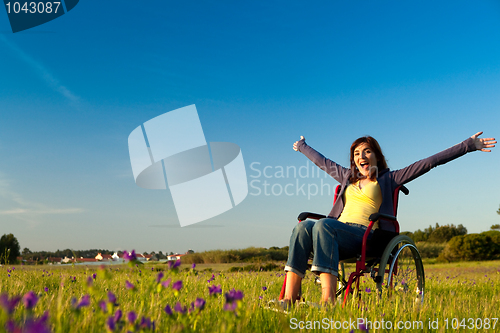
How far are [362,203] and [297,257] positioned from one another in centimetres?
107

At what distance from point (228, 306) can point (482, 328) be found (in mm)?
1876

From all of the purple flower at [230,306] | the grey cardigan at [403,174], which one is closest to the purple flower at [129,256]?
the purple flower at [230,306]

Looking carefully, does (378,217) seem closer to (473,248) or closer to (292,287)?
(292,287)

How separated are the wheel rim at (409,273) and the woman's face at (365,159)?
0.91 metres

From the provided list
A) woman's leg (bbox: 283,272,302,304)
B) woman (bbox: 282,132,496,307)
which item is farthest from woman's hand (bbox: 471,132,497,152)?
woman's leg (bbox: 283,272,302,304)

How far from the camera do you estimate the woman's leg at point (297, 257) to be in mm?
2848

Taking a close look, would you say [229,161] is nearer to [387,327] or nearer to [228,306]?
[387,327]

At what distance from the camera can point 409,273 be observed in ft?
11.6

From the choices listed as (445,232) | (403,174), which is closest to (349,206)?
(403,174)

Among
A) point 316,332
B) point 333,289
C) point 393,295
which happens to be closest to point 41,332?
point 316,332

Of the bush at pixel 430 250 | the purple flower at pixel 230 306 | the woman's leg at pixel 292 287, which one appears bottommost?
the bush at pixel 430 250

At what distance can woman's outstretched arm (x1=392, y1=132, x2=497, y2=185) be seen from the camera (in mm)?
3629

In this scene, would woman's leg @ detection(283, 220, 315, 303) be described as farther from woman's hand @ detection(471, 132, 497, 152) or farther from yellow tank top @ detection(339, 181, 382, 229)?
woman's hand @ detection(471, 132, 497, 152)

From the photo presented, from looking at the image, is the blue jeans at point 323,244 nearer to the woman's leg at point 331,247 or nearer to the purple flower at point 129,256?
the woman's leg at point 331,247
